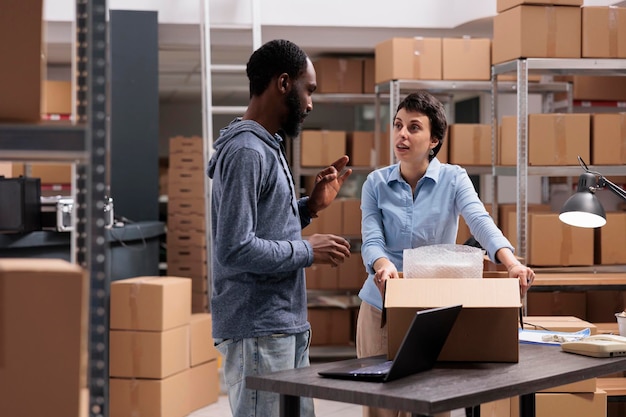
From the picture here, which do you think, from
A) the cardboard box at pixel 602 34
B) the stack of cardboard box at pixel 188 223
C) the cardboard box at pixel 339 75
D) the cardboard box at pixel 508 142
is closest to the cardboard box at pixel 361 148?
the cardboard box at pixel 339 75

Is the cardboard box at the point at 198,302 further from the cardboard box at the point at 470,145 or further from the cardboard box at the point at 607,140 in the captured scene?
the cardboard box at the point at 607,140

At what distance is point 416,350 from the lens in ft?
7.39

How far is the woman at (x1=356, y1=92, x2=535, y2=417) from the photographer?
3.10 metres

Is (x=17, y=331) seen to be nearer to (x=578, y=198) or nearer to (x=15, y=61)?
(x=15, y=61)

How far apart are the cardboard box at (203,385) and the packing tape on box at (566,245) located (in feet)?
7.51

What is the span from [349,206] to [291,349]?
4.74 m

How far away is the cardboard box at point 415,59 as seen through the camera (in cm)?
625

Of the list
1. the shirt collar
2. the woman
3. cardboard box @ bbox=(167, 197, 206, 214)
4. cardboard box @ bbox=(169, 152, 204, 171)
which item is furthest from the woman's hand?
cardboard box @ bbox=(169, 152, 204, 171)

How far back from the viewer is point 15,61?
147 cm

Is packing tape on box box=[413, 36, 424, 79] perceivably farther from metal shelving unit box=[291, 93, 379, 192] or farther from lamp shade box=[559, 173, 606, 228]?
lamp shade box=[559, 173, 606, 228]

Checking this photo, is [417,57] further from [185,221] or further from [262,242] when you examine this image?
[262,242]

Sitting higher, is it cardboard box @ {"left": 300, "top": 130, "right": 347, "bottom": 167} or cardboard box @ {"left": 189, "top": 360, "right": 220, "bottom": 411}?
cardboard box @ {"left": 300, "top": 130, "right": 347, "bottom": 167}

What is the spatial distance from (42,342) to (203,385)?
4.41 meters

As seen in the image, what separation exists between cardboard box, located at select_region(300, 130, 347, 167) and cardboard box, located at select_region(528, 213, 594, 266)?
245cm
